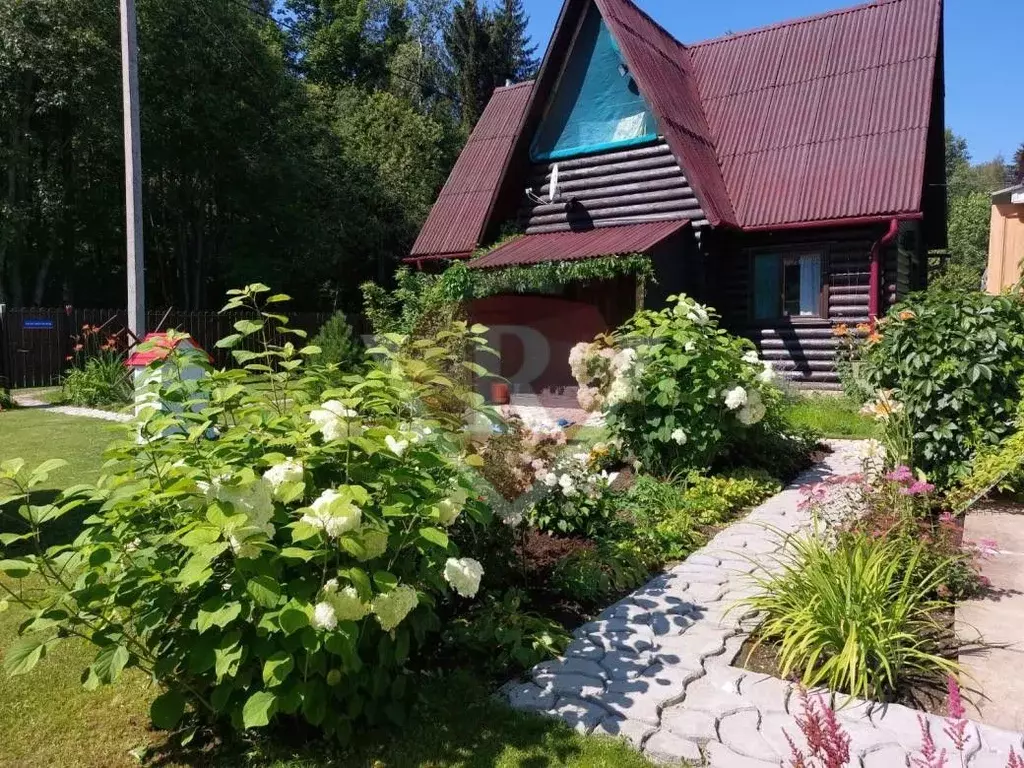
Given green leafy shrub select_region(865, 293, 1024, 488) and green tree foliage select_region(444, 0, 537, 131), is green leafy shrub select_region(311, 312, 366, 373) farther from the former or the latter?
green tree foliage select_region(444, 0, 537, 131)

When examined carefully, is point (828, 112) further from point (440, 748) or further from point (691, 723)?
point (440, 748)

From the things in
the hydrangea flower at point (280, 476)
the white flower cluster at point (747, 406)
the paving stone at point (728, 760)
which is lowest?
the paving stone at point (728, 760)

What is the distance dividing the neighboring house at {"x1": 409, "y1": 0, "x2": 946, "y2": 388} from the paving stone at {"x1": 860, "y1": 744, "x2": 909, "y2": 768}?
868 centimetres

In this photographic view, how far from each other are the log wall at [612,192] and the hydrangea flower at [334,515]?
34.5ft

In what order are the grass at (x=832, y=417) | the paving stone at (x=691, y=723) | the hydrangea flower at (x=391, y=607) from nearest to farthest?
the hydrangea flower at (x=391, y=607)
the paving stone at (x=691, y=723)
the grass at (x=832, y=417)

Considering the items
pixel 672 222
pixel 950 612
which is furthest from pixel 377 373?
pixel 672 222

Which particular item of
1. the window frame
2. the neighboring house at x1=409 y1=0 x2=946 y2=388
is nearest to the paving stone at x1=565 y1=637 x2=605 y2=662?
the neighboring house at x1=409 y1=0 x2=946 y2=388

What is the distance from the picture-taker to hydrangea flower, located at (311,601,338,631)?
7.32 feet

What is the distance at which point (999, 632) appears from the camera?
335 cm

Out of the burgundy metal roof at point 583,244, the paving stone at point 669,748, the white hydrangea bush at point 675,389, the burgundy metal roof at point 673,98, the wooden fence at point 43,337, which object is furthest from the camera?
the wooden fence at point 43,337

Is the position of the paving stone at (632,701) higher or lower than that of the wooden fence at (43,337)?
lower

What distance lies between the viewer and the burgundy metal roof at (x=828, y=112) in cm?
1115

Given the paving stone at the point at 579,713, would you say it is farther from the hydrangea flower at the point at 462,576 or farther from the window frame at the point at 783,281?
the window frame at the point at 783,281

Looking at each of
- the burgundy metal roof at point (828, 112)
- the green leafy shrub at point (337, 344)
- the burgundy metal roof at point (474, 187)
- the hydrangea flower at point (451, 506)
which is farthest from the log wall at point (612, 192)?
the hydrangea flower at point (451, 506)
